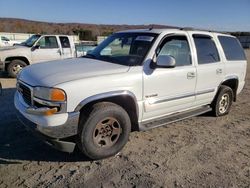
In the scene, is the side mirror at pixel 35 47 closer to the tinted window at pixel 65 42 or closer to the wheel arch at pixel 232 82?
the tinted window at pixel 65 42

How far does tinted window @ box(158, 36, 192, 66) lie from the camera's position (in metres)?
4.80

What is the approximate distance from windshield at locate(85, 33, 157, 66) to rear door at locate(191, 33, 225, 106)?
112cm

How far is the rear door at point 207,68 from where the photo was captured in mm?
5344

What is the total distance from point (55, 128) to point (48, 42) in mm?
8983

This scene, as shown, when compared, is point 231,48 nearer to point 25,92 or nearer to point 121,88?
point 121,88

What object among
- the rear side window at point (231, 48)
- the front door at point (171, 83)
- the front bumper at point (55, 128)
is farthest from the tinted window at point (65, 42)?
the front bumper at point (55, 128)

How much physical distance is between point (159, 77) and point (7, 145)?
2.68m

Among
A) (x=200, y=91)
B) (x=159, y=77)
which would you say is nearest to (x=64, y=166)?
(x=159, y=77)

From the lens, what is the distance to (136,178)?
3645 millimetres

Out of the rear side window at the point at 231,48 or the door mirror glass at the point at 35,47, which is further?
the door mirror glass at the point at 35,47

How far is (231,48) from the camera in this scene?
6.36 metres

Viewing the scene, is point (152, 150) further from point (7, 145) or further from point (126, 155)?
point (7, 145)

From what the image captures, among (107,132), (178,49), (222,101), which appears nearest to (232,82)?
(222,101)

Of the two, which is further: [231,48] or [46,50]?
[46,50]
